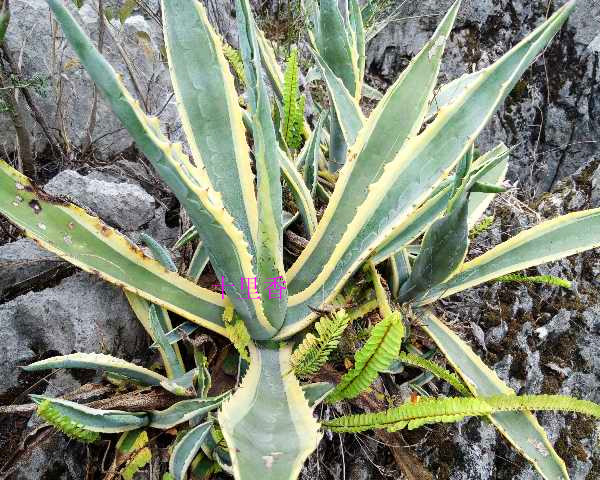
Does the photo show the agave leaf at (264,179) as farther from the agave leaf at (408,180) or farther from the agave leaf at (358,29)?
the agave leaf at (358,29)

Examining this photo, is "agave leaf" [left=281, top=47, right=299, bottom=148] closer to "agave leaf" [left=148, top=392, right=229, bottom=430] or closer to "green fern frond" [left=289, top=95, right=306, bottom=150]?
"green fern frond" [left=289, top=95, right=306, bottom=150]

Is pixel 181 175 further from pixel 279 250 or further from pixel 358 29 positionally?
pixel 358 29

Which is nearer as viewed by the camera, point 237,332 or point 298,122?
point 237,332

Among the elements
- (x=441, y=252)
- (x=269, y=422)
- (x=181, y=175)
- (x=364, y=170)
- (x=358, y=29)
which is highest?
(x=358, y=29)

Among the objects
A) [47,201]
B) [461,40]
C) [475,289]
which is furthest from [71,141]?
[461,40]

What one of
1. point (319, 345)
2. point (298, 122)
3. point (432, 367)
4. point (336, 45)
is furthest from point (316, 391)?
point (336, 45)

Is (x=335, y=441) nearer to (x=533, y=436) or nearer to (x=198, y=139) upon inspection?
(x=533, y=436)
